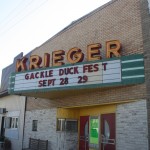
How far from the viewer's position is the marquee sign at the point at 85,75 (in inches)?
468

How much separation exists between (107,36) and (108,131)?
4827 mm

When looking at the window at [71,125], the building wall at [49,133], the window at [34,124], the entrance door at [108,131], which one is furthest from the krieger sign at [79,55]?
the window at [34,124]

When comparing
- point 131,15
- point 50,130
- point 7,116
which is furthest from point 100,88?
point 7,116

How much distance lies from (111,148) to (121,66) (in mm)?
4055

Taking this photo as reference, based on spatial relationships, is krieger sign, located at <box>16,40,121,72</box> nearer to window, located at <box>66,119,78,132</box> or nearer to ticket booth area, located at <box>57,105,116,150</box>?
ticket booth area, located at <box>57,105,116,150</box>

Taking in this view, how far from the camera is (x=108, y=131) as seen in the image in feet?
44.6

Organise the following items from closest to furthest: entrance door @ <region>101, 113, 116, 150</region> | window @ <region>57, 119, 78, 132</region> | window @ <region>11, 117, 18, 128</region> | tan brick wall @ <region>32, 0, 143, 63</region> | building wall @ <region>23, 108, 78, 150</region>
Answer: tan brick wall @ <region>32, 0, 143, 63</region>
entrance door @ <region>101, 113, 116, 150</region>
building wall @ <region>23, 108, 78, 150</region>
window @ <region>57, 119, 78, 132</region>
window @ <region>11, 117, 18, 128</region>

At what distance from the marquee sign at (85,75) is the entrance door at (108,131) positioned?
218 centimetres

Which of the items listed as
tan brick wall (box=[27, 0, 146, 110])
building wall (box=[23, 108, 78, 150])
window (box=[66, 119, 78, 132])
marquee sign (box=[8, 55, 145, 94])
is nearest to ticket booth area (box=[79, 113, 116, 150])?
window (box=[66, 119, 78, 132])

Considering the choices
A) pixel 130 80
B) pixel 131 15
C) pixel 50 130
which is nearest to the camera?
pixel 130 80

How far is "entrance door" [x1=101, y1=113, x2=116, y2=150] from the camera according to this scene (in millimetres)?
13177

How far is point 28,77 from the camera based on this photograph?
15.5 meters

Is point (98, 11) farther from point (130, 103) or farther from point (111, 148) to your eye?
point (111, 148)

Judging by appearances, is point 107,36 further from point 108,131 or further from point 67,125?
point 67,125
